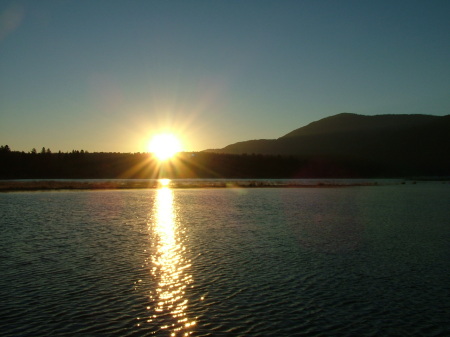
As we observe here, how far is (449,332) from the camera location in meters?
11.6

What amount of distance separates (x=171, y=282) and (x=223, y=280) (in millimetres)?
1951

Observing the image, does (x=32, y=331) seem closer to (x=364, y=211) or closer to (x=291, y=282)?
(x=291, y=282)

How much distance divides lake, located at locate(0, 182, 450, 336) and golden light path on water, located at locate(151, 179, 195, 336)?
1.9 inches

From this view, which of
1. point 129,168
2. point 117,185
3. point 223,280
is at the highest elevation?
point 129,168

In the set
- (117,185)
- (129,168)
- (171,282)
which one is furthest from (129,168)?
(171,282)

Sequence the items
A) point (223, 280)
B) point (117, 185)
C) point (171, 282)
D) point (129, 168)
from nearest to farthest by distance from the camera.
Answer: point (171, 282) < point (223, 280) < point (117, 185) < point (129, 168)

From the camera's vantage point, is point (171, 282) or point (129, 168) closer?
point (171, 282)

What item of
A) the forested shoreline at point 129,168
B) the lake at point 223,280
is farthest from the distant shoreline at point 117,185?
the lake at point 223,280

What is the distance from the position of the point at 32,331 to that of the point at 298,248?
1494 centimetres

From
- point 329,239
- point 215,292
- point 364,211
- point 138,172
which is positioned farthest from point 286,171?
point 215,292

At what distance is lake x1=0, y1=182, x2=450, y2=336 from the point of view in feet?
39.2

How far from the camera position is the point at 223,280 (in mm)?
16609

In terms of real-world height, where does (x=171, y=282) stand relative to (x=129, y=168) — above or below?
below

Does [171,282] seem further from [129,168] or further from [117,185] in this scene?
[129,168]
